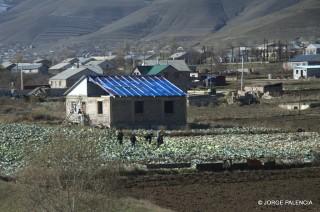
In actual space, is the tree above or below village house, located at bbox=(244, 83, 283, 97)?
below

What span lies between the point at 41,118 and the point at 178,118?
7.01m

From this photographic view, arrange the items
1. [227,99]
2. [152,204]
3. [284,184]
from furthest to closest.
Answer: [227,99], [284,184], [152,204]

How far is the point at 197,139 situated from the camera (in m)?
26.7

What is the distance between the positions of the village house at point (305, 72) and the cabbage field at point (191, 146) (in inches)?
1538

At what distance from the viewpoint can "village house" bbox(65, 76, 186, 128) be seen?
106ft

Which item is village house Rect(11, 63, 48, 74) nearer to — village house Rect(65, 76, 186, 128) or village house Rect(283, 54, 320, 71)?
village house Rect(283, 54, 320, 71)

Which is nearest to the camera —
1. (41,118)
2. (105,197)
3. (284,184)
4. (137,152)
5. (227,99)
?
(105,197)

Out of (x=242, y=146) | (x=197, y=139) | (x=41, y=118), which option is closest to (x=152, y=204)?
(x=242, y=146)

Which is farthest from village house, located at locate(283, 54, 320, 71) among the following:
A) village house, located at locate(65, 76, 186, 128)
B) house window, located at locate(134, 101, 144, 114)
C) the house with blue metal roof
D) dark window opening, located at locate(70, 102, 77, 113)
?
house window, located at locate(134, 101, 144, 114)

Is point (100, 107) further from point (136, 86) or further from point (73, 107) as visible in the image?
point (73, 107)

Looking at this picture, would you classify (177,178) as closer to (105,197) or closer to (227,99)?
(105,197)

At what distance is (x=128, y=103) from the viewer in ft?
106

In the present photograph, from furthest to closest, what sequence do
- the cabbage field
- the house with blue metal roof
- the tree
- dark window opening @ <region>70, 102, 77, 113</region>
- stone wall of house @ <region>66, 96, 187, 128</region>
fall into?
the house with blue metal roof, dark window opening @ <region>70, 102, 77, 113</region>, stone wall of house @ <region>66, 96, 187, 128</region>, the cabbage field, the tree

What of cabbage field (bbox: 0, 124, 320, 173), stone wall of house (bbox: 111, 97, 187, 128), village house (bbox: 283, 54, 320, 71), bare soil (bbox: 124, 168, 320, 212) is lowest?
bare soil (bbox: 124, 168, 320, 212)
